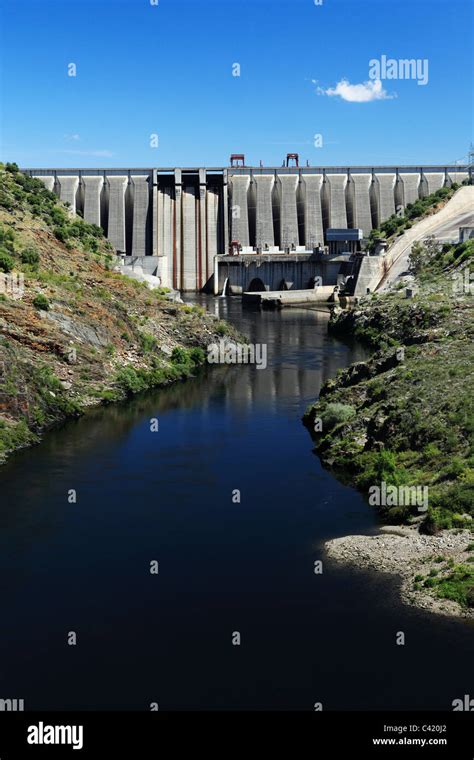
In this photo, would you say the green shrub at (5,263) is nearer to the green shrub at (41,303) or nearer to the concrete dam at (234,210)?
the green shrub at (41,303)

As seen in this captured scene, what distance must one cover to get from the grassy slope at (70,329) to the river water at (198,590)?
3.74 metres

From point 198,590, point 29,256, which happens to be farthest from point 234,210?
point 198,590

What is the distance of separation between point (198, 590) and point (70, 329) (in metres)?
33.3

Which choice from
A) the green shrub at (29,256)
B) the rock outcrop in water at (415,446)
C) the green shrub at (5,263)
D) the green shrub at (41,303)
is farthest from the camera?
the green shrub at (29,256)

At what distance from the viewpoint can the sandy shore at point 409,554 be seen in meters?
24.9

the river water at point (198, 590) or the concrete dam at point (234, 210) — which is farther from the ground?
the concrete dam at point (234, 210)

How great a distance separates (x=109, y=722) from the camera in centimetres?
2012

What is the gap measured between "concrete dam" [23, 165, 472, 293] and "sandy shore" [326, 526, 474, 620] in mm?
87991

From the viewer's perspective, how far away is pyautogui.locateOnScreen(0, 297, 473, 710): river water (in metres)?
21.2

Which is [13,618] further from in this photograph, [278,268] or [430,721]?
[278,268]

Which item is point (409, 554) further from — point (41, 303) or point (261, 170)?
point (261, 170)

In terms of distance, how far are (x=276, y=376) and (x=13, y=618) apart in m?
37.8

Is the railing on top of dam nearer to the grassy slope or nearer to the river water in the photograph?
the grassy slope

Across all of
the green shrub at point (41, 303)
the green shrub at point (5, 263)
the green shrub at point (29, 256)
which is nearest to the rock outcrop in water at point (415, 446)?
the green shrub at point (41, 303)
